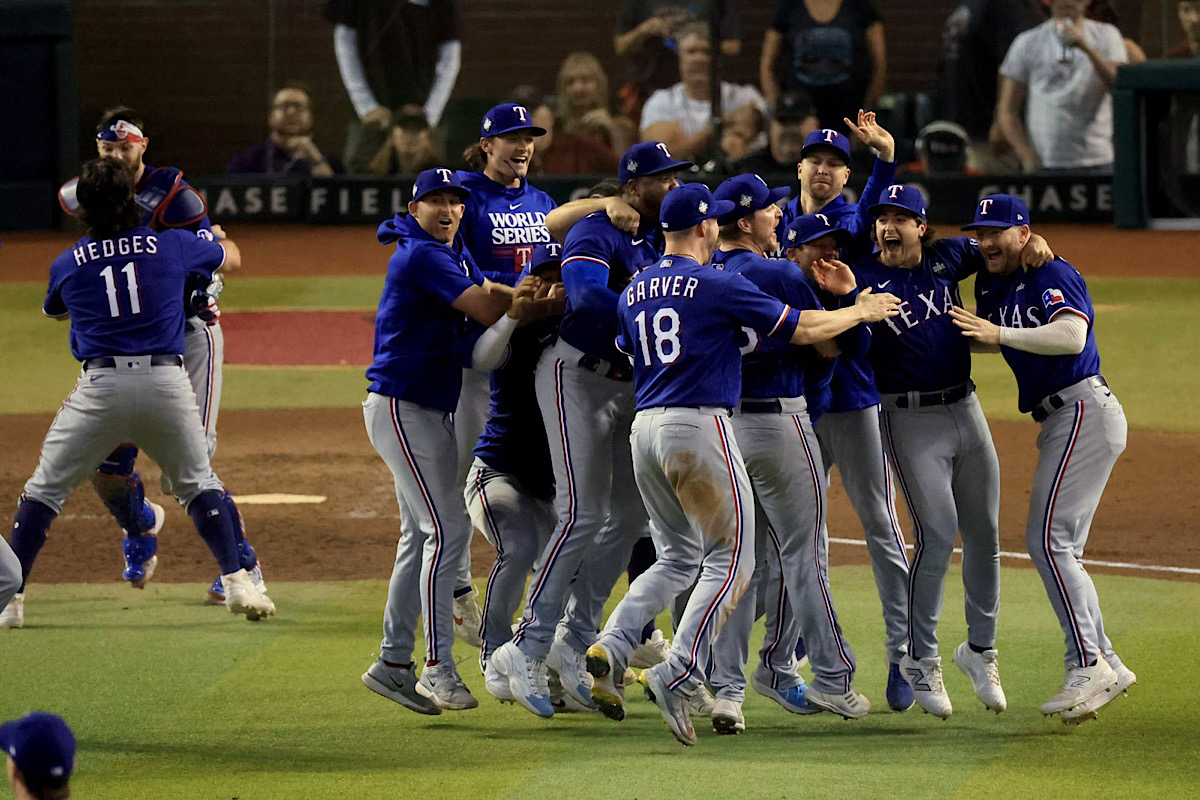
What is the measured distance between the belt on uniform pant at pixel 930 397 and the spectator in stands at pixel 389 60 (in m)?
13.3

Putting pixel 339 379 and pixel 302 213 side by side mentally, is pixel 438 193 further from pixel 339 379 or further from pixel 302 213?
pixel 302 213

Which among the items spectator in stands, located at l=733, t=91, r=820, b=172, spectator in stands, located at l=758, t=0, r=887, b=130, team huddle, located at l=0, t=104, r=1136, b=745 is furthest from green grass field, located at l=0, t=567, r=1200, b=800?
spectator in stands, located at l=758, t=0, r=887, b=130

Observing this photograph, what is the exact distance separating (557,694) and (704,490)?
114 centimetres

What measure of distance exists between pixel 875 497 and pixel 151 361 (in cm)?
296

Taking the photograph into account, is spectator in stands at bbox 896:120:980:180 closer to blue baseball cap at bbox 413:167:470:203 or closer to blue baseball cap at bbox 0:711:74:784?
blue baseball cap at bbox 413:167:470:203

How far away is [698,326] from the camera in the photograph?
594cm

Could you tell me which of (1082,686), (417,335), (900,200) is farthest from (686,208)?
(1082,686)

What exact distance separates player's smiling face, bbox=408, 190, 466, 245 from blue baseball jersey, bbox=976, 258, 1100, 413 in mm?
1958

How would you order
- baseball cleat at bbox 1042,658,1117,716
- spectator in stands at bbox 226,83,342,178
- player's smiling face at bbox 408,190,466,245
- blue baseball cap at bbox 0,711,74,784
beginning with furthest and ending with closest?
spectator in stands at bbox 226,83,342,178 → player's smiling face at bbox 408,190,466,245 → baseball cleat at bbox 1042,658,1117,716 → blue baseball cap at bbox 0,711,74,784

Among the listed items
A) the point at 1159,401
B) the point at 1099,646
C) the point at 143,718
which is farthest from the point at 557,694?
the point at 1159,401

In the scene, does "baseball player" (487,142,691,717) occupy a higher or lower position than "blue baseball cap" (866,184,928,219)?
lower

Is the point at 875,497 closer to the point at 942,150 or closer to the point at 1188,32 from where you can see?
the point at 942,150

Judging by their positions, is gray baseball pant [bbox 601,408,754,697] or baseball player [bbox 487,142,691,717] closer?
gray baseball pant [bbox 601,408,754,697]

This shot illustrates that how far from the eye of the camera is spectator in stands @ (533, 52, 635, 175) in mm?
18906
